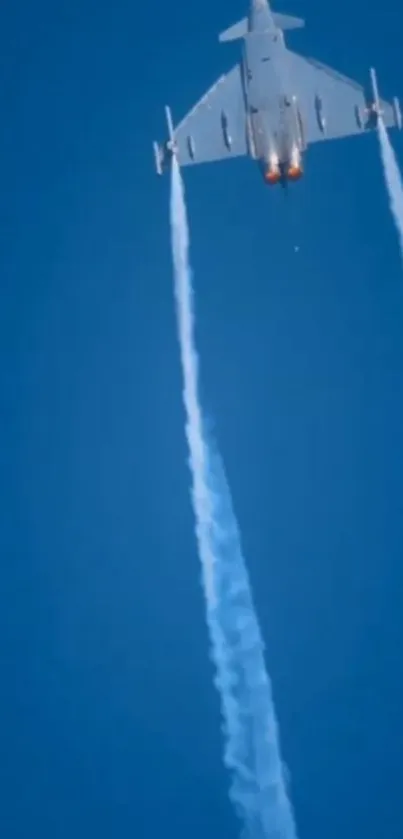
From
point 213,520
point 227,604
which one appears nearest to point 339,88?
point 213,520

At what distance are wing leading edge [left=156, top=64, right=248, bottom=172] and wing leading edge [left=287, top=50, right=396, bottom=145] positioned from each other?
40.1 inches

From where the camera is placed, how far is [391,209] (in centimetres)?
2023

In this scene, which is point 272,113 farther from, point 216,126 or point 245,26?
point 245,26

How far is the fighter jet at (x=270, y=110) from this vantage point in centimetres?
1862

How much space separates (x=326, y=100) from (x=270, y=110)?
1515mm

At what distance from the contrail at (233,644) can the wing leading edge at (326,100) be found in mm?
2688

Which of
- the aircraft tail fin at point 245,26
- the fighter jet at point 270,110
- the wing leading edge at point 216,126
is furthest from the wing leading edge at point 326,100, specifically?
the wing leading edge at point 216,126

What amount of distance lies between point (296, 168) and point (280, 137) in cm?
57

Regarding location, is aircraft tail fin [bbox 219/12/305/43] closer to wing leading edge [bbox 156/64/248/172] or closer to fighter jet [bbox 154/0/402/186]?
fighter jet [bbox 154/0/402/186]

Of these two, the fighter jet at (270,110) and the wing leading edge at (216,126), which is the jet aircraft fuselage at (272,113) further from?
the wing leading edge at (216,126)

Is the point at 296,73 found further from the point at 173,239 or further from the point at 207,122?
the point at 173,239

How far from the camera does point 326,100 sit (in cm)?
1966

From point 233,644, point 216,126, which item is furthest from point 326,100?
point 233,644

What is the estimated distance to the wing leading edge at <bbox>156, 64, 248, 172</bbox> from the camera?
19641mm
